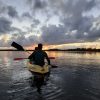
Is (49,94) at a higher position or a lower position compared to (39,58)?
lower

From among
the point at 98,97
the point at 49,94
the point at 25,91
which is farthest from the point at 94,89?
Result: the point at 25,91

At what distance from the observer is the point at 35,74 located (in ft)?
74.1

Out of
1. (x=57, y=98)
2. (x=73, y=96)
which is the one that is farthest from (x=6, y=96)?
(x=73, y=96)

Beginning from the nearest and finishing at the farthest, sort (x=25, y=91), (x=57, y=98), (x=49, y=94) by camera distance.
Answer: (x=57, y=98) < (x=49, y=94) < (x=25, y=91)

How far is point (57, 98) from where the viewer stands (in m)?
13.2

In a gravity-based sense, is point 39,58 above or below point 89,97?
above

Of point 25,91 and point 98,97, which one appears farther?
point 25,91

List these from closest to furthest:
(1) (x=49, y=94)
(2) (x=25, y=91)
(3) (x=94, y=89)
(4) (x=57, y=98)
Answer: (4) (x=57, y=98)
(1) (x=49, y=94)
(2) (x=25, y=91)
(3) (x=94, y=89)

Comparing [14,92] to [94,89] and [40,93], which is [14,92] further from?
[94,89]

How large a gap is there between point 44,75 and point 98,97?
906cm

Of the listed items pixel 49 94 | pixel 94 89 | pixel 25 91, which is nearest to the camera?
pixel 49 94

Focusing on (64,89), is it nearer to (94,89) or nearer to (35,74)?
(94,89)

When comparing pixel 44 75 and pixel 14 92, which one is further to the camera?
pixel 44 75

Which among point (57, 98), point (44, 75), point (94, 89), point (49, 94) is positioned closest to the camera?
point (57, 98)
